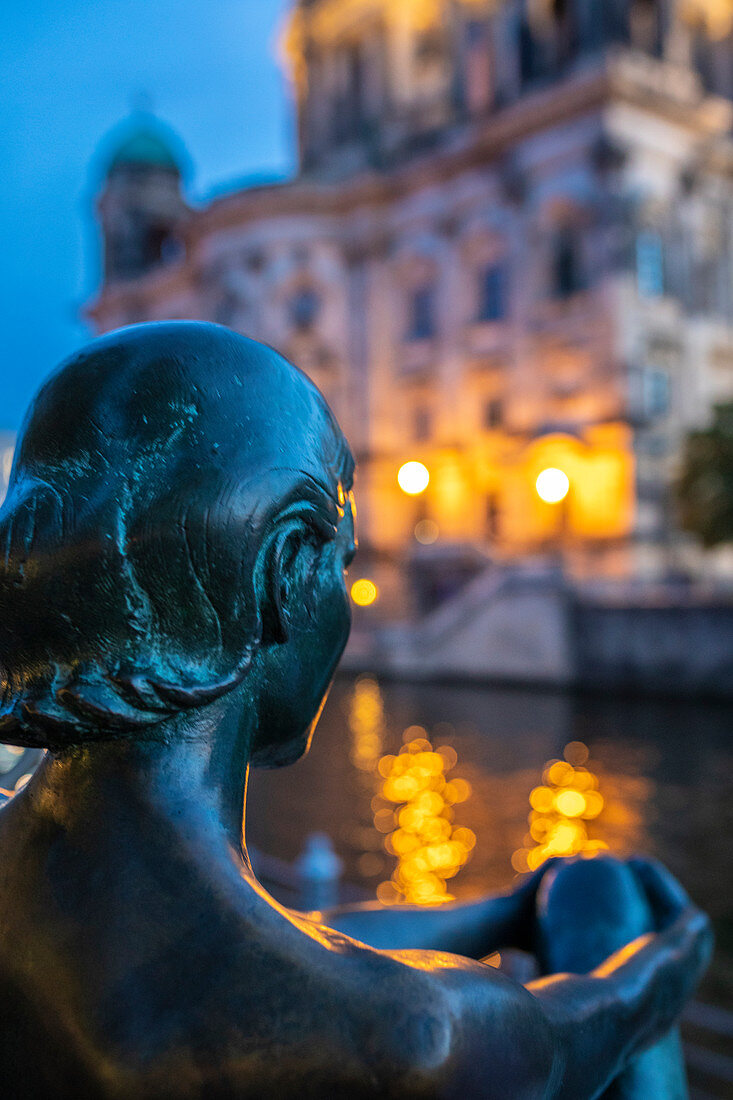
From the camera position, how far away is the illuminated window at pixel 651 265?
29.0 metres

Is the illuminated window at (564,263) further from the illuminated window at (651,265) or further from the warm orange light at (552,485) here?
the warm orange light at (552,485)

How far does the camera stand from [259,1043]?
930 millimetres

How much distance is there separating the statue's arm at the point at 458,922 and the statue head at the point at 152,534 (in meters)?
0.67

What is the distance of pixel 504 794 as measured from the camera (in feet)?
34.0

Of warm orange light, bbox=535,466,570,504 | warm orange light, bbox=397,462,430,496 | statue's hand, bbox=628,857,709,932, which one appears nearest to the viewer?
statue's hand, bbox=628,857,709,932

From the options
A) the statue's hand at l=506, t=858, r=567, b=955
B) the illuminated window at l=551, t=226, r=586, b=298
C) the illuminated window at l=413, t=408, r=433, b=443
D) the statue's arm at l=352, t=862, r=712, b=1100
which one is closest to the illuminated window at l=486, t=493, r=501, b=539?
the illuminated window at l=413, t=408, r=433, b=443

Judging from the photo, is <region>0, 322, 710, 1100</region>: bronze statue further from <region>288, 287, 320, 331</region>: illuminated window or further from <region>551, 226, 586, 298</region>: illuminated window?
<region>288, 287, 320, 331</region>: illuminated window

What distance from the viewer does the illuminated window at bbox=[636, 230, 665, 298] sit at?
95.1 feet

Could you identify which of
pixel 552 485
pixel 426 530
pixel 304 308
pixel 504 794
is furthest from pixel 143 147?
pixel 504 794

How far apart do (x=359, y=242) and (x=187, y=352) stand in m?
37.3

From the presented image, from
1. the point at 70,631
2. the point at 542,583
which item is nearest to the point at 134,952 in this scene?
the point at 70,631

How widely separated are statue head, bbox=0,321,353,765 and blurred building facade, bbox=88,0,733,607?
2555 centimetres

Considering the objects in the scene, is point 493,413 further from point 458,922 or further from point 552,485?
point 458,922

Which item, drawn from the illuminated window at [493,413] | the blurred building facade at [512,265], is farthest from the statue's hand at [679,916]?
the illuminated window at [493,413]
